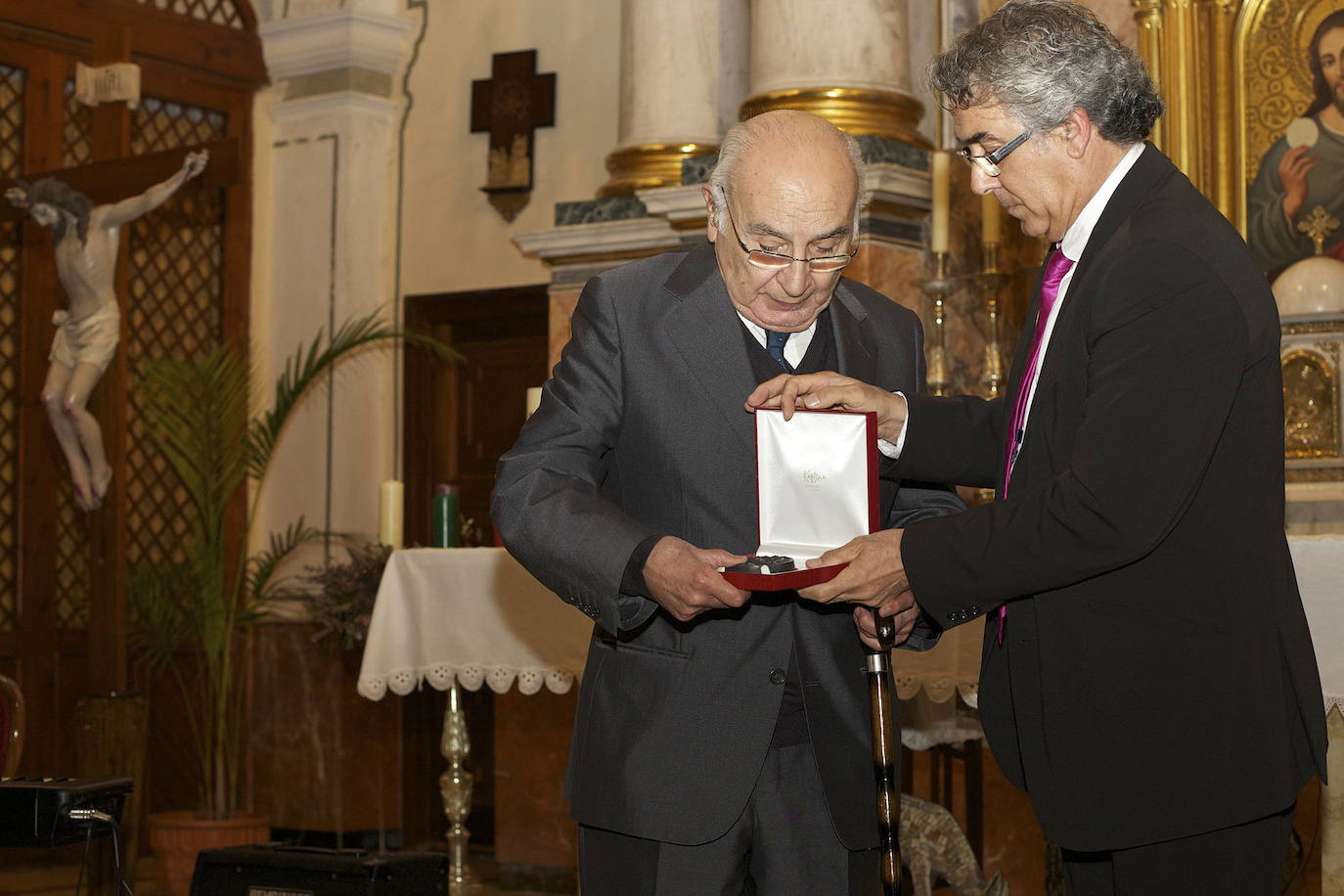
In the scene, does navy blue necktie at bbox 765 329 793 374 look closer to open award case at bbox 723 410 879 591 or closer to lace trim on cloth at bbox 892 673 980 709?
open award case at bbox 723 410 879 591

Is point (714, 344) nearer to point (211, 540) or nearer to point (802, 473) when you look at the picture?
point (802, 473)

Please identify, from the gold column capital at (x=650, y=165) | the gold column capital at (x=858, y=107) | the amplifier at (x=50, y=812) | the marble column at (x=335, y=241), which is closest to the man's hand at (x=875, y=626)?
the amplifier at (x=50, y=812)

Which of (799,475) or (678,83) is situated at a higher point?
(678,83)

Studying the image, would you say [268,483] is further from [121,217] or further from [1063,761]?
[1063,761]

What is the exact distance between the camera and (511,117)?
749cm

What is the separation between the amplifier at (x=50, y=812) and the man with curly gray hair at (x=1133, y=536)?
2.25m

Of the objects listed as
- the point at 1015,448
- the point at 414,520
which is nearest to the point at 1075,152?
the point at 1015,448

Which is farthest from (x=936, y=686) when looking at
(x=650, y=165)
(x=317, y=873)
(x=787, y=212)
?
(x=650, y=165)

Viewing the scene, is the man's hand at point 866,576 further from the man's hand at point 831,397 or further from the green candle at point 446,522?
the green candle at point 446,522

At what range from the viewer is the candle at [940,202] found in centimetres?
541

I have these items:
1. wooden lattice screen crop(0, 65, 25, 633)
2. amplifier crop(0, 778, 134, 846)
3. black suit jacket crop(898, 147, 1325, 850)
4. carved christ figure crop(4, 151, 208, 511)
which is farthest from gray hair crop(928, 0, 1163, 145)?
wooden lattice screen crop(0, 65, 25, 633)

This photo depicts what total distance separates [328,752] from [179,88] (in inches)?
123

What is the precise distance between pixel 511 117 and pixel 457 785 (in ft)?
11.1

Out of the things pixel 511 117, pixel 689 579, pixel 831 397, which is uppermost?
pixel 511 117
